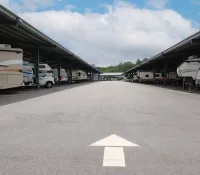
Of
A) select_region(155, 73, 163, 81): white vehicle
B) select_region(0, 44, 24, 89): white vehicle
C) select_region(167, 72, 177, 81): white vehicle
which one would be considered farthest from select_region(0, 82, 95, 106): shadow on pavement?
select_region(155, 73, 163, 81): white vehicle

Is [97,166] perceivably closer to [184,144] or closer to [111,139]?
[111,139]

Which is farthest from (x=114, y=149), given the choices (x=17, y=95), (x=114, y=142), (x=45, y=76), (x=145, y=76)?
(x=145, y=76)

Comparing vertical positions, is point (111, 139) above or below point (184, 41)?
below

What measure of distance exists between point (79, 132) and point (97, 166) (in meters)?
2.39

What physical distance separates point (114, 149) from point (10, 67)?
15.6 metres

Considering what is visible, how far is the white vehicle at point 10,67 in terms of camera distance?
18.5 metres

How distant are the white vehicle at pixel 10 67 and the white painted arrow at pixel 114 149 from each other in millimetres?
14500

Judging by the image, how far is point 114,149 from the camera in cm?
498

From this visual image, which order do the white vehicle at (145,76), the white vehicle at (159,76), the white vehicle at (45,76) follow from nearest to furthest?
the white vehicle at (45,76)
the white vehicle at (159,76)
the white vehicle at (145,76)

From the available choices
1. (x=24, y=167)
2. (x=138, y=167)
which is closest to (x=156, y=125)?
(x=138, y=167)

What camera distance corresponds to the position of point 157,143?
211 inches

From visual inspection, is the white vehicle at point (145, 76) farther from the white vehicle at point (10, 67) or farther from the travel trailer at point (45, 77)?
the white vehicle at point (10, 67)

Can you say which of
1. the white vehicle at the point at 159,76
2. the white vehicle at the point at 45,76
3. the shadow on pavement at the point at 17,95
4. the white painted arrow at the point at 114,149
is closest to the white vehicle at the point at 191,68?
the shadow on pavement at the point at 17,95

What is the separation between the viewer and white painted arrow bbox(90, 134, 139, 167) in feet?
13.8
